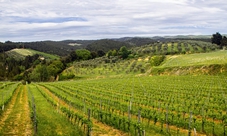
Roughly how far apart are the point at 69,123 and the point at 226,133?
12.2 meters

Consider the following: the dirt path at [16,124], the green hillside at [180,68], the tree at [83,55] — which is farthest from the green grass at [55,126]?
the tree at [83,55]

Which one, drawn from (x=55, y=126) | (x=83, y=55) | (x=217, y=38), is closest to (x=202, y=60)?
(x=55, y=126)

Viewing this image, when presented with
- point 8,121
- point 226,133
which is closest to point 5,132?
point 8,121

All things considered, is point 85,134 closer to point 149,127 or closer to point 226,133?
point 149,127

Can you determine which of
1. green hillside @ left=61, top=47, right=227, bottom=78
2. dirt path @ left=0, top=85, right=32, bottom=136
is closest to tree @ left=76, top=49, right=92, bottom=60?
green hillside @ left=61, top=47, right=227, bottom=78

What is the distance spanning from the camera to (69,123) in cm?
1962

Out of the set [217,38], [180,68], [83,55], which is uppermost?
[217,38]

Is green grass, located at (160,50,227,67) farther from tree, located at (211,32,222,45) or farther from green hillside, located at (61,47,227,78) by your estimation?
tree, located at (211,32,222,45)

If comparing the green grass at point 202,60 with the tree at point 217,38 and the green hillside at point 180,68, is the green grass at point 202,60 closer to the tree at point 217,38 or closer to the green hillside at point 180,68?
the green hillside at point 180,68

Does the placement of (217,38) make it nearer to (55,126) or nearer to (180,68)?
(180,68)

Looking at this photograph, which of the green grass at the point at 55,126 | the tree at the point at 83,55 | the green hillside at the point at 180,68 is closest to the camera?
the green grass at the point at 55,126

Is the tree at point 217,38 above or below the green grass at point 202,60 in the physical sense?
above

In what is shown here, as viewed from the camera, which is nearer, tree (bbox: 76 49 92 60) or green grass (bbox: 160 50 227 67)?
green grass (bbox: 160 50 227 67)

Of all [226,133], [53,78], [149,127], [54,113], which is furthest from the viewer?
[53,78]
